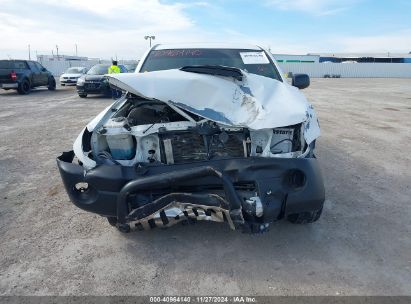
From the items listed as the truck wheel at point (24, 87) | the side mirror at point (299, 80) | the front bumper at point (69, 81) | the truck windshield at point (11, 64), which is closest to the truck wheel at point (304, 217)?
the side mirror at point (299, 80)

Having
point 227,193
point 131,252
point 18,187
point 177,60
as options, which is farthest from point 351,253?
point 18,187

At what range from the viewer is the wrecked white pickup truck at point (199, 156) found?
2.70m

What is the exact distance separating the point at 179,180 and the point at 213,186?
0.28 m

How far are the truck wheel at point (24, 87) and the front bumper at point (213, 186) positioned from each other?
1680 cm

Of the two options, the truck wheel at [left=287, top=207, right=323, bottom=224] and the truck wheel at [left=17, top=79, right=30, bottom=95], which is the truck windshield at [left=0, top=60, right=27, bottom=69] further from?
the truck wheel at [left=287, top=207, right=323, bottom=224]

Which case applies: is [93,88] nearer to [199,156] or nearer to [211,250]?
[199,156]

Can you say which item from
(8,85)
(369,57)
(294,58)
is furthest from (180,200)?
(369,57)

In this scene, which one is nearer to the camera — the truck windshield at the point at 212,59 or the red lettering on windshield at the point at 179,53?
the truck windshield at the point at 212,59

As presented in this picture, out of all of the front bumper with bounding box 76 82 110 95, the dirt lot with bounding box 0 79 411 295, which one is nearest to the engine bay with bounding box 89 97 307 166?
the dirt lot with bounding box 0 79 411 295

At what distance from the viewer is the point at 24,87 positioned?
17.7 meters

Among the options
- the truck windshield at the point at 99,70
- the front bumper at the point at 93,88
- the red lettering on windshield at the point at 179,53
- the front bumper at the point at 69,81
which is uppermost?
the truck windshield at the point at 99,70

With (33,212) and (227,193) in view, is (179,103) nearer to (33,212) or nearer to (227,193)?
(227,193)

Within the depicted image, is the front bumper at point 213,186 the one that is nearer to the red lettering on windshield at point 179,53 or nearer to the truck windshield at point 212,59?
the truck windshield at point 212,59

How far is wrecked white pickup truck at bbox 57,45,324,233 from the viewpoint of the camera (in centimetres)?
270
